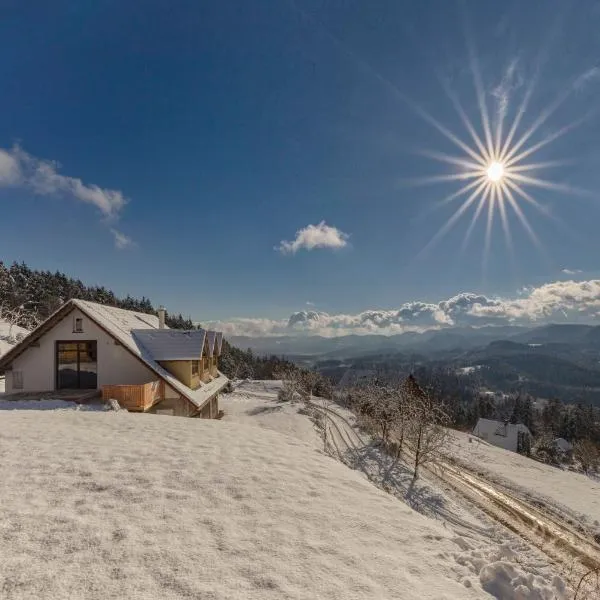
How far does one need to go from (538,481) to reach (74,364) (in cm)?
3419

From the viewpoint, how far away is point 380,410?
31000 mm

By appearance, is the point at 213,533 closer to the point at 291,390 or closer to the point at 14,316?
the point at 291,390

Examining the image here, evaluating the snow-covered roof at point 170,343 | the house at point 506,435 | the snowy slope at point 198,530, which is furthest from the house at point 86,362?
the house at point 506,435

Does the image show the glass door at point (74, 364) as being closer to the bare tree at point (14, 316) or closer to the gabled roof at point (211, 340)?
the gabled roof at point (211, 340)

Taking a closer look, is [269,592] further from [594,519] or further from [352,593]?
[594,519]

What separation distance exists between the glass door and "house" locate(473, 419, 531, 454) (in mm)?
77170

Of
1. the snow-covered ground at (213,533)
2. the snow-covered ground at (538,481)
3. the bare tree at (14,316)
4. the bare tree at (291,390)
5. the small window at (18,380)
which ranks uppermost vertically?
the bare tree at (14,316)

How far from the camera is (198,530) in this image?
5.50m

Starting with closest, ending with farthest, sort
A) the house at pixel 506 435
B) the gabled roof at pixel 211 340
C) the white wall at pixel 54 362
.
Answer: the white wall at pixel 54 362, the gabled roof at pixel 211 340, the house at pixel 506 435

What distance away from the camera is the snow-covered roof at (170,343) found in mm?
20188

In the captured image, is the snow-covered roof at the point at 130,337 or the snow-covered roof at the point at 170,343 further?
the snow-covered roof at the point at 170,343

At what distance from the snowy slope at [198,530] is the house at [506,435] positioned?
78.8 meters

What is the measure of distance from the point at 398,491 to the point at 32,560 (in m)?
18.5

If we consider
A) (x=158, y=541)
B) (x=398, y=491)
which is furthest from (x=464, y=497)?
(x=158, y=541)
